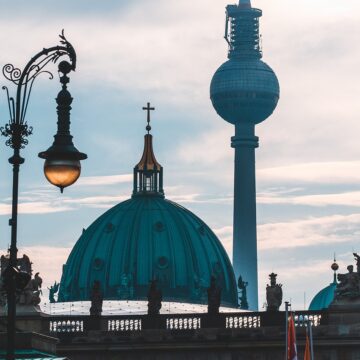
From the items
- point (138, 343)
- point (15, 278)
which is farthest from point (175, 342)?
point (15, 278)

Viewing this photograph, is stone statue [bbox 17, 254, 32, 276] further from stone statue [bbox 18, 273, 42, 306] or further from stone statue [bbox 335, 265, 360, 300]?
stone statue [bbox 335, 265, 360, 300]

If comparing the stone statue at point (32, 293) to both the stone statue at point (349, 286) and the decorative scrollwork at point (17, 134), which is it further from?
the decorative scrollwork at point (17, 134)

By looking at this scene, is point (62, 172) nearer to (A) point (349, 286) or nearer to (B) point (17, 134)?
(B) point (17, 134)

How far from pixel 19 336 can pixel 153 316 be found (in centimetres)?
6704

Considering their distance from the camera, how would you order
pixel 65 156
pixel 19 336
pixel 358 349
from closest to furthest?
1. pixel 65 156
2. pixel 19 336
3. pixel 358 349

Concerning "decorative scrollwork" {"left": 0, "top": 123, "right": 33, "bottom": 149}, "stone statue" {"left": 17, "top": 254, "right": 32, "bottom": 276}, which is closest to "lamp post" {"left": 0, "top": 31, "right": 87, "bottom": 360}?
"decorative scrollwork" {"left": 0, "top": 123, "right": 33, "bottom": 149}

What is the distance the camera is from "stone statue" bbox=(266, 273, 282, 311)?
455ft

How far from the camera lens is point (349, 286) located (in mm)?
134375

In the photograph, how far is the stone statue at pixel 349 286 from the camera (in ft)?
439

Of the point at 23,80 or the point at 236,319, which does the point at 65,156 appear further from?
the point at 236,319

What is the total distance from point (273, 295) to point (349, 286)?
671 centimetres

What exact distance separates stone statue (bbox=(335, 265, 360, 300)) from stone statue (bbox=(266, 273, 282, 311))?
521cm

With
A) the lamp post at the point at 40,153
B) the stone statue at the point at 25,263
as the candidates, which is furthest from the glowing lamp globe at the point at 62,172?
the stone statue at the point at 25,263

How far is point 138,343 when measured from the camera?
13775 centimetres
